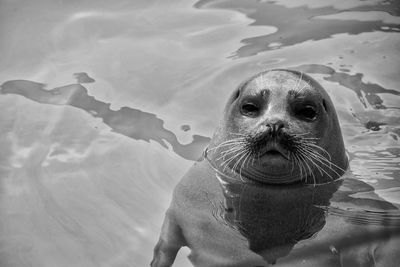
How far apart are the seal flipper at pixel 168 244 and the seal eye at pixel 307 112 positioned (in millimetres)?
1248

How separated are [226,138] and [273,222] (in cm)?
99

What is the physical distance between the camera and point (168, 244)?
481 cm

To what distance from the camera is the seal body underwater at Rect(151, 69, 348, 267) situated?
4.68 m

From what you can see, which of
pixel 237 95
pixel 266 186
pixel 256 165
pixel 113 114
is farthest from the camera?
pixel 113 114

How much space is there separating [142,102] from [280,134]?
2410 millimetres

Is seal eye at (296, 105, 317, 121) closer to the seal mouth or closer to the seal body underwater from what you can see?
the seal body underwater

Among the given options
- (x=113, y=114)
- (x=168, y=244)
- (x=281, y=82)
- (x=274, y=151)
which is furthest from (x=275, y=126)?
(x=113, y=114)

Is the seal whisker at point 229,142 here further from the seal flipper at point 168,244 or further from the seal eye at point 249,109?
the seal flipper at point 168,244

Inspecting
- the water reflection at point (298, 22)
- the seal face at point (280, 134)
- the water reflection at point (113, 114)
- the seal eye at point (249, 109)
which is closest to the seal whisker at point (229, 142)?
the seal face at point (280, 134)

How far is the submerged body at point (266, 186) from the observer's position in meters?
4.55

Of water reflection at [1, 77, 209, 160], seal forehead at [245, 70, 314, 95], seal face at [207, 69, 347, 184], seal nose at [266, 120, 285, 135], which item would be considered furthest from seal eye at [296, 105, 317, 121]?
water reflection at [1, 77, 209, 160]

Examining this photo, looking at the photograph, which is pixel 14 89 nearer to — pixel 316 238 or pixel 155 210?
pixel 155 210

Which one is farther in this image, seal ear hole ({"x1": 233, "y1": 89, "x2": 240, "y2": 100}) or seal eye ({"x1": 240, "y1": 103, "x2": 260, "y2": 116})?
seal ear hole ({"x1": 233, "y1": 89, "x2": 240, "y2": 100})

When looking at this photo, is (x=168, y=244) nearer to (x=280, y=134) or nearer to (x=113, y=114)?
(x=280, y=134)
